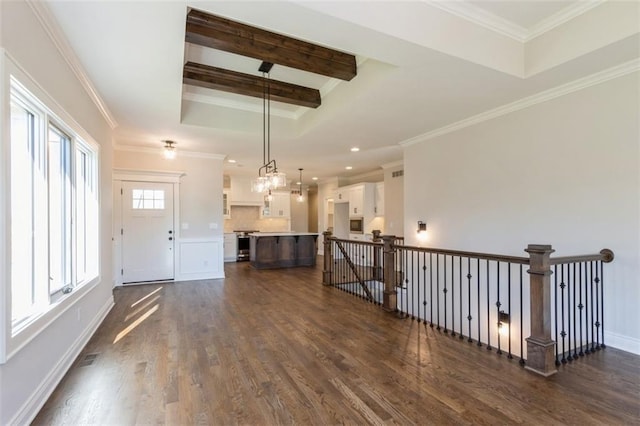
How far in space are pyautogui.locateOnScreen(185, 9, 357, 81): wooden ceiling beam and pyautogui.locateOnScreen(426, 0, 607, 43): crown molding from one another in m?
1.21

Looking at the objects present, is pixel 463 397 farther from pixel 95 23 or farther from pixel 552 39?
pixel 95 23

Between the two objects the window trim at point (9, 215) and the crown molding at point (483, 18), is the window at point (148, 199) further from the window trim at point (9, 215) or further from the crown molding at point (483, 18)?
the crown molding at point (483, 18)

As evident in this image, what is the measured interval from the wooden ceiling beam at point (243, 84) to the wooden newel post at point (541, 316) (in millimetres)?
3457

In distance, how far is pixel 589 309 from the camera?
3.39 meters

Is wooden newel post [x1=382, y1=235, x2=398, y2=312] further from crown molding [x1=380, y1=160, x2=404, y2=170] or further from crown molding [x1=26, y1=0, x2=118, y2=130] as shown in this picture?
crown molding [x1=26, y1=0, x2=118, y2=130]

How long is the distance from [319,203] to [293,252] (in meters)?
3.31

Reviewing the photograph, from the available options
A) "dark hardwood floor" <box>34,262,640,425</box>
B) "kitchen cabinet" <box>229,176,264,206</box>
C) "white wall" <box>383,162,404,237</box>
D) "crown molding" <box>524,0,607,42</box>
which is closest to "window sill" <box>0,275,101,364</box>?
"dark hardwood floor" <box>34,262,640,425</box>

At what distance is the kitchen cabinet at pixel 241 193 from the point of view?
1007cm

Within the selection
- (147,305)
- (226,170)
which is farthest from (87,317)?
(226,170)

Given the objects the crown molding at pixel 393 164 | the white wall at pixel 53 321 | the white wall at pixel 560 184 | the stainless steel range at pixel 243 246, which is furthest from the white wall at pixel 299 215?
the white wall at pixel 53 321

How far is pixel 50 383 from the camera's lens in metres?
2.40

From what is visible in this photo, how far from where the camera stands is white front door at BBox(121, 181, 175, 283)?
6160mm

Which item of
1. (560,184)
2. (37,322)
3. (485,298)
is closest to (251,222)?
(485,298)

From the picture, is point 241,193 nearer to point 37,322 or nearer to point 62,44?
point 62,44
